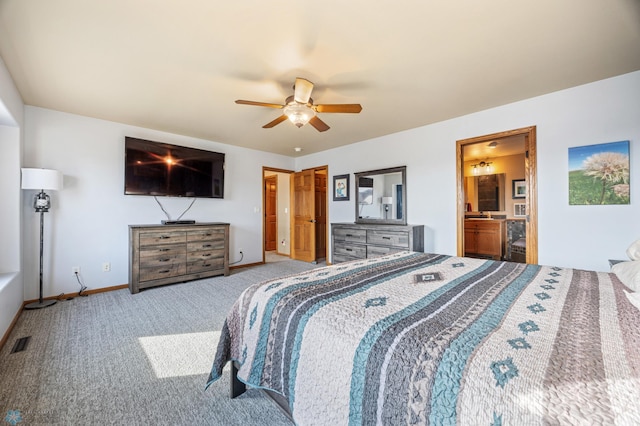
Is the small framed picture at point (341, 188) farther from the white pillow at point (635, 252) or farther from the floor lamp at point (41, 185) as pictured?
the floor lamp at point (41, 185)

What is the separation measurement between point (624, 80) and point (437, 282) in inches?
118

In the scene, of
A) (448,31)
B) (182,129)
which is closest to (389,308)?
(448,31)

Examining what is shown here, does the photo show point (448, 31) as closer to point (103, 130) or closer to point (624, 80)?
point (624, 80)

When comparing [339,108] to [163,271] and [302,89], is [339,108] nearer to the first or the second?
[302,89]

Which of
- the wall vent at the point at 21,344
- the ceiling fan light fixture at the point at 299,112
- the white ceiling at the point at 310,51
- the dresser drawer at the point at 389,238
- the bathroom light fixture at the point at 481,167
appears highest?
the white ceiling at the point at 310,51

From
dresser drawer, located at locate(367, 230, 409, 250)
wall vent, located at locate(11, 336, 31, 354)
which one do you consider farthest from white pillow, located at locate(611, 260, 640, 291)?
wall vent, located at locate(11, 336, 31, 354)

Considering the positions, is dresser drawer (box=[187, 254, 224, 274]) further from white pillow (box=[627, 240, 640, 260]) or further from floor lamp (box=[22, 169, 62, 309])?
white pillow (box=[627, 240, 640, 260])

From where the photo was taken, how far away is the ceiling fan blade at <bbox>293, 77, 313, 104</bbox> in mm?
2350

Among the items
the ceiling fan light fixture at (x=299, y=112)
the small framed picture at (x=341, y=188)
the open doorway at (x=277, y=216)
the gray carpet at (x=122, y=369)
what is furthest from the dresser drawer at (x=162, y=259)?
the small framed picture at (x=341, y=188)

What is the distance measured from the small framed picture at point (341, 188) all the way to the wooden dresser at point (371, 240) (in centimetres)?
69

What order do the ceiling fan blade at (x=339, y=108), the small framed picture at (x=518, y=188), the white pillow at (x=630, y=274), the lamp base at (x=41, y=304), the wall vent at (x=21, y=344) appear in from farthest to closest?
the small framed picture at (x=518, y=188) < the lamp base at (x=41, y=304) < the ceiling fan blade at (x=339, y=108) < the wall vent at (x=21, y=344) < the white pillow at (x=630, y=274)

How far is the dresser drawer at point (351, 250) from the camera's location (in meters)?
4.34

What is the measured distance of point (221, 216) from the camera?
4875mm

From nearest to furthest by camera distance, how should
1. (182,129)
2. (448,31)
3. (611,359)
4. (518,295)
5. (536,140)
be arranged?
(611,359) < (518,295) < (448,31) < (536,140) < (182,129)
